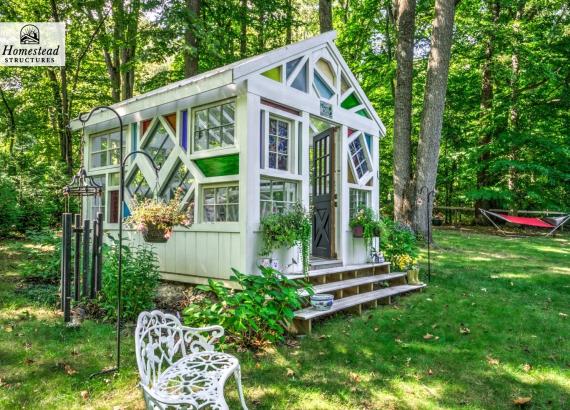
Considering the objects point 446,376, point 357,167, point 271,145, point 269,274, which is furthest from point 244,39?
point 446,376

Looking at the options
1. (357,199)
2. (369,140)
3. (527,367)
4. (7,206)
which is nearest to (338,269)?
(357,199)

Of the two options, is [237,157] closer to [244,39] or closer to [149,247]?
[149,247]

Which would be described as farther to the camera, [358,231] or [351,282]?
[358,231]

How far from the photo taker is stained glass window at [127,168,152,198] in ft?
19.7

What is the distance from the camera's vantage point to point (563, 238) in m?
11.8

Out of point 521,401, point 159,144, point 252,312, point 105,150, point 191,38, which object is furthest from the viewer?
point 191,38

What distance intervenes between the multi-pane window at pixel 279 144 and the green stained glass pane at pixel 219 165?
0.48 meters

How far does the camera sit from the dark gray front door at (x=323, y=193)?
611 centimetres

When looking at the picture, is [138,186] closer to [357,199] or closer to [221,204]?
[221,204]

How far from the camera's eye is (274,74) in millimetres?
5031

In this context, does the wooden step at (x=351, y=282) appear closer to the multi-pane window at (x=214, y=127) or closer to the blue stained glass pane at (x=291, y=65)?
the multi-pane window at (x=214, y=127)

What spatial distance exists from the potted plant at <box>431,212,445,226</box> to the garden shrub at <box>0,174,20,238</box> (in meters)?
13.4

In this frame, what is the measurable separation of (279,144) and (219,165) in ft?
2.78

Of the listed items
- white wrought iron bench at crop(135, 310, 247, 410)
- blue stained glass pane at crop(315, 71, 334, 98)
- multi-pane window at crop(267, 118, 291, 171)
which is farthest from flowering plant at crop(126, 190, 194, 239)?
blue stained glass pane at crop(315, 71, 334, 98)
